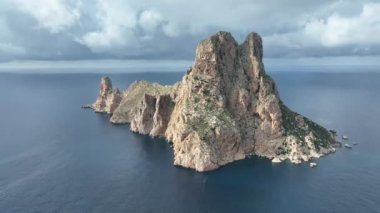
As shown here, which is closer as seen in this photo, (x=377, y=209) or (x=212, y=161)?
(x=377, y=209)

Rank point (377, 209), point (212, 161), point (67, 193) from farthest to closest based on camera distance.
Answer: point (212, 161) → point (67, 193) → point (377, 209)

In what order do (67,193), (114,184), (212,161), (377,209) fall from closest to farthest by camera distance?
(377,209) → (67,193) → (114,184) → (212,161)

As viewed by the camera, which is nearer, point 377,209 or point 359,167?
point 377,209

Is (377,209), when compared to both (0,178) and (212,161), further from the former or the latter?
(0,178)

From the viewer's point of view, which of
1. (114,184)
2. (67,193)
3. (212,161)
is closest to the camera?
(67,193)

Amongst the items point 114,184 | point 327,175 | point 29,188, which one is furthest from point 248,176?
point 29,188

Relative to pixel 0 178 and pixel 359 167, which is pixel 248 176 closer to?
pixel 359 167

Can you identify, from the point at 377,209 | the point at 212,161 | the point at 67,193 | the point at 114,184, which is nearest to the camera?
the point at 377,209

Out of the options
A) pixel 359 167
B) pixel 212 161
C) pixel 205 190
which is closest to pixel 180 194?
pixel 205 190

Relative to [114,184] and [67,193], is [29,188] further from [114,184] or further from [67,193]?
[114,184]
